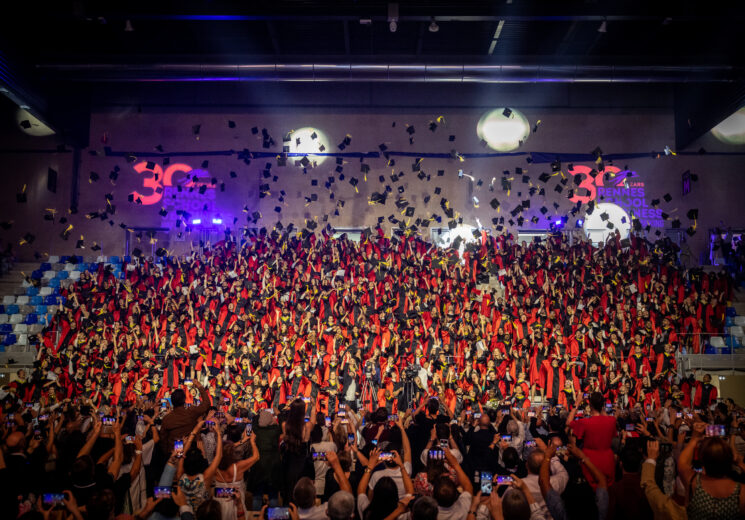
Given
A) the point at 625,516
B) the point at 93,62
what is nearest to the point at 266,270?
the point at 93,62

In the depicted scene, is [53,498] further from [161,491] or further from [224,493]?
[224,493]

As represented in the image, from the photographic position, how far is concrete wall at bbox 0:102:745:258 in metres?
14.7

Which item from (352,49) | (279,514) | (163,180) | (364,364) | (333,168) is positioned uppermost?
(352,49)

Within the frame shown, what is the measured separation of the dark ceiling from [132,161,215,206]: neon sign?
241 centimetres

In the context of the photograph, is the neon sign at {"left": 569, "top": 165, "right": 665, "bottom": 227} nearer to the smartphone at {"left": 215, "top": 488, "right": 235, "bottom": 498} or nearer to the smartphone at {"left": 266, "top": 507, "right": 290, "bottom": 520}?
the smartphone at {"left": 215, "top": 488, "right": 235, "bottom": 498}

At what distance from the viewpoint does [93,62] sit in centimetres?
1328

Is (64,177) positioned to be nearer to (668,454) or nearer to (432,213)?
(432,213)

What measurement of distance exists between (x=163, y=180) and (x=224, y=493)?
534 inches

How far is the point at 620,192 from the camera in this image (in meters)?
14.7

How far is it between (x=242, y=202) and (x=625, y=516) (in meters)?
13.2

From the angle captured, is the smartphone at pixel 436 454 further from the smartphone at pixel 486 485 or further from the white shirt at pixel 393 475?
the smartphone at pixel 486 485

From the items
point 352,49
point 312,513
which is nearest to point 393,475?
point 312,513

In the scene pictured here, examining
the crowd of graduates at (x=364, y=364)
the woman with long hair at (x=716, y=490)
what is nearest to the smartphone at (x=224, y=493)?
the crowd of graduates at (x=364, y=364)

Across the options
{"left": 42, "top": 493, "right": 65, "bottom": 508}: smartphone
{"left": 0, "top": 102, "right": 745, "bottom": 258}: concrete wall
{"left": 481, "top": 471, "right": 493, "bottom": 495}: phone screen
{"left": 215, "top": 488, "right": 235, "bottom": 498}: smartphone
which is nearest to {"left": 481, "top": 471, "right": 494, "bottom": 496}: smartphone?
{"left": 481, "top": 471, "right": 493, "bottom": 495}: phone screen
